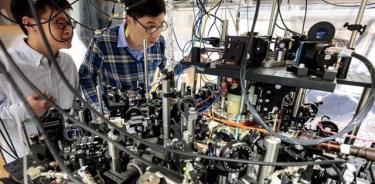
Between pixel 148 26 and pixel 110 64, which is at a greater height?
pixel 148 26

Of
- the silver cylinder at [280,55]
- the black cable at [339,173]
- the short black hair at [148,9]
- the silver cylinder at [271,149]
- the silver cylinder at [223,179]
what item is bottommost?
the silver cylinder at [223,179]

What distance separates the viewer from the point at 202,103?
1.03m

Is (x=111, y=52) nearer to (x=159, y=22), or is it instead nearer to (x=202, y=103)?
(x=159, y=22)

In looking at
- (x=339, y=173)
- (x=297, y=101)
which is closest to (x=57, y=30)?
(x=297, y=101)

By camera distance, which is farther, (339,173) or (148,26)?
(148,26)

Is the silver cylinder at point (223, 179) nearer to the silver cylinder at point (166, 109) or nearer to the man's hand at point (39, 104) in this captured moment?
the silver cylinder at point (166, 109)

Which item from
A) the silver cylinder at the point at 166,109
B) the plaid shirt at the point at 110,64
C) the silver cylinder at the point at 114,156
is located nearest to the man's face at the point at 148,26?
the plaid shirt at the point at 110,64

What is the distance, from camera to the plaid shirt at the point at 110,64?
1.62 m

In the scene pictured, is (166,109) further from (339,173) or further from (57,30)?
(57,30)

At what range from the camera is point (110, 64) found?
1.72 metres

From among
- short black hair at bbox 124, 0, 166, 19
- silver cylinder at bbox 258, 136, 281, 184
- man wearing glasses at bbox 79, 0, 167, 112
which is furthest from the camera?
man wearing glasses at bbox 79, 0, 167, 112

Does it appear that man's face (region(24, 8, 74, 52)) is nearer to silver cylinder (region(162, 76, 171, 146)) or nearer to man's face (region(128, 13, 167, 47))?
man's face (region(128, 13, 167, 47))

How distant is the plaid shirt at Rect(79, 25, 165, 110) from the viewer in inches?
63.9

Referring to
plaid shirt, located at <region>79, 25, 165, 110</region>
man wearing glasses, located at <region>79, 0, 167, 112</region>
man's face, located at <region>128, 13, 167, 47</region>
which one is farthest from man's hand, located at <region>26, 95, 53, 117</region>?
man's face, located at <region>128, 13, 167, 47</region>
